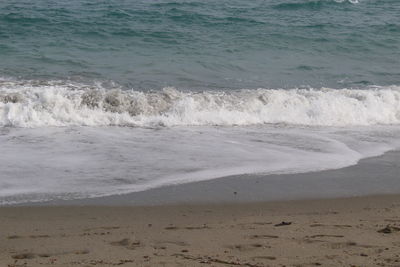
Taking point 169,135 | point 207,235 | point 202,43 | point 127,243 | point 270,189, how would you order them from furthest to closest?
point 202,43 → point 169,135 → point 270,189 → point 207,235 → point 127,243

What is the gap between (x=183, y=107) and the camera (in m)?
10.9

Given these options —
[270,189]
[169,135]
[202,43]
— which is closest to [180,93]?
[169,135]

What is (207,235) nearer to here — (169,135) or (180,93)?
(169,135)

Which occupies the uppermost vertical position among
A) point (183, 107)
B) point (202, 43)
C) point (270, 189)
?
point (202, 43)

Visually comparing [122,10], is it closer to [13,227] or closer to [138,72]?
[138,72]

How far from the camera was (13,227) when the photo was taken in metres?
5.63

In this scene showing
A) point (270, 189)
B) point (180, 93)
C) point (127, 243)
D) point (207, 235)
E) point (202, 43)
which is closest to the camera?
point (127, 243)

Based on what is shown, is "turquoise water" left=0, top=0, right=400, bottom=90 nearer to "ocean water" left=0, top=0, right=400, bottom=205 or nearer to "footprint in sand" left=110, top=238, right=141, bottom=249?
"ocean water" left=0, top=0, right=400, bottom=205

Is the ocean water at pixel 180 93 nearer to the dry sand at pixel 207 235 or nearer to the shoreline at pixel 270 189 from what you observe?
the shoreline at pixel 270 189

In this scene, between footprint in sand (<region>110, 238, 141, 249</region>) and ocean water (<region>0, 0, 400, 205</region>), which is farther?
ocean water (<region>0, 0, 400, 205</region>)

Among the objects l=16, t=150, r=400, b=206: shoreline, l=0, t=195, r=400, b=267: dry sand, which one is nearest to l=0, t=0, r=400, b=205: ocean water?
l=16, t=150, r=400, b=206: shoreline

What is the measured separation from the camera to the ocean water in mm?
7836

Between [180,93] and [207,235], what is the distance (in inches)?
251

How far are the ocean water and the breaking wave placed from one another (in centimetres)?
3
